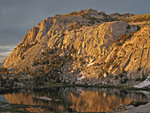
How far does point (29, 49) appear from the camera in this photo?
6521 inches

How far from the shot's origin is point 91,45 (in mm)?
143375

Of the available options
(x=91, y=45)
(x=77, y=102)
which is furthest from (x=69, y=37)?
(x=77, y=102)

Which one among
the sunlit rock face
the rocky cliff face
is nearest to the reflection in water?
the rocky cliff face

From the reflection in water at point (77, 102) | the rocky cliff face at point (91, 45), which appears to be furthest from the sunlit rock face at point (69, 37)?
the reflection in water at point (77, 102)

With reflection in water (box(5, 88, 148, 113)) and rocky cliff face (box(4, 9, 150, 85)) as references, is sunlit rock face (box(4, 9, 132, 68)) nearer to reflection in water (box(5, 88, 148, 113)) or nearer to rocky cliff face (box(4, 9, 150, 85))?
rocky cliff face (box(4, 9, 150, 85))

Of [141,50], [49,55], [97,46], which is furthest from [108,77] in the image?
[49,55]

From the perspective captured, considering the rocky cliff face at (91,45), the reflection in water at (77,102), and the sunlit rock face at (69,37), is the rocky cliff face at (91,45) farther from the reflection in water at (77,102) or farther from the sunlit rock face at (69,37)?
the reflection in water at (77,102)

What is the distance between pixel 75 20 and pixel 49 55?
57.5m

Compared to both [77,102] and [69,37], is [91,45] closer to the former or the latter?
[69,37]

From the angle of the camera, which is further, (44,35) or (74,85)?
(44,35)

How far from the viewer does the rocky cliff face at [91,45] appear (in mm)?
113062

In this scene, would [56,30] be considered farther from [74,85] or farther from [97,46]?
[74,85]

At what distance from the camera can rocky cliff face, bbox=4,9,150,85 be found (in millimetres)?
113062

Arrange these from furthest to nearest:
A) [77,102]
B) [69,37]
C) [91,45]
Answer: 1. [69,37]
2. [91,45]
3. [77,102]
